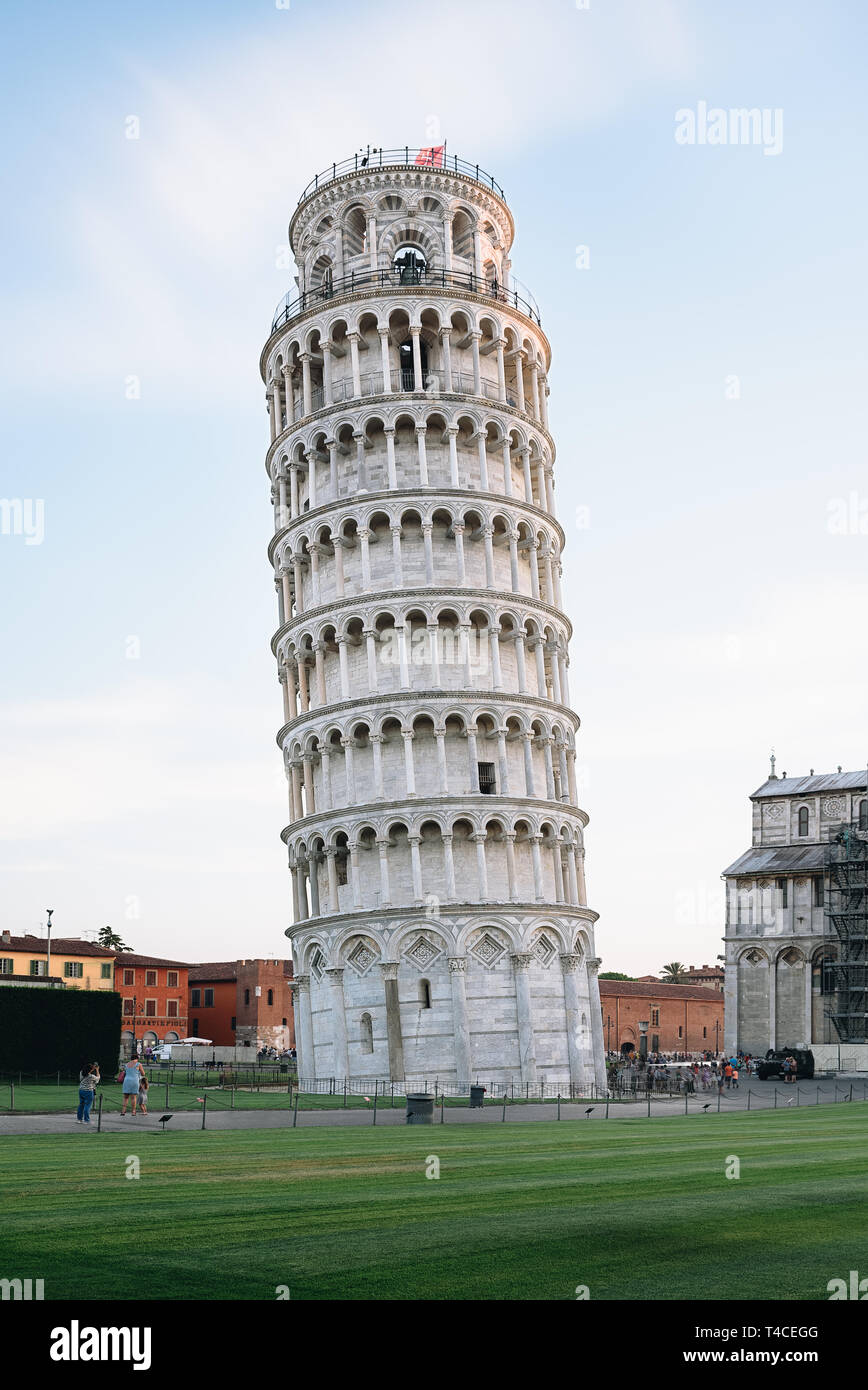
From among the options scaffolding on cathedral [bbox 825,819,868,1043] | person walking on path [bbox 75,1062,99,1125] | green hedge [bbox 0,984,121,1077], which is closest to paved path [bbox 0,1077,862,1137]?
person walking on path [bbox 75,1062,99,1125]

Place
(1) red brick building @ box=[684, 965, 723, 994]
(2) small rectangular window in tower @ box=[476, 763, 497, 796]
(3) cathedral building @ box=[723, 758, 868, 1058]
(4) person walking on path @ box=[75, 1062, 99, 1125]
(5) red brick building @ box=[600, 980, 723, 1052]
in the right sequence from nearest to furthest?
(4) person walking on path @ box=[75, 1062, 99, 1125]
(2) small rectangular window in tower @ box=[476, 763, 497, 796]
(3) cathedral building @ box=[723, 758, 868, 1058]
(5) red brick building @ box=[600, 980, 723, 1052]
(1) red brick building @ box=[684, 965, 723, 994]

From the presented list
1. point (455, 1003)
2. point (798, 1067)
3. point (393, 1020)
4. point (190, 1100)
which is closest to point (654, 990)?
point (798, 1067)

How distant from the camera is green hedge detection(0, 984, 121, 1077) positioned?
54.9 metres

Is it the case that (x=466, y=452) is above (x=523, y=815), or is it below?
above

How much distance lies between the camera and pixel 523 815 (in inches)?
2299

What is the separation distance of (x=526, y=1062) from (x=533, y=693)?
16719mm

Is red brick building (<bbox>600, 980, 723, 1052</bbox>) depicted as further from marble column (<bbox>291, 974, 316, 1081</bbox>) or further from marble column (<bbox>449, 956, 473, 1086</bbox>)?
marble column (<bbox>449, 956, 473, 1086</bbox>)

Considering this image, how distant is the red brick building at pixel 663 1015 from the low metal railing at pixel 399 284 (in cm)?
6836

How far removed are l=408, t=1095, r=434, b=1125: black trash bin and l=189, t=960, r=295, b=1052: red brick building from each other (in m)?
76.4

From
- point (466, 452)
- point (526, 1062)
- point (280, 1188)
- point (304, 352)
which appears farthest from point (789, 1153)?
point (304, 352)

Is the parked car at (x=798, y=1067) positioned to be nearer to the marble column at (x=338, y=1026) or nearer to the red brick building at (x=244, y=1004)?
the marble column at (x=338, y=1026)

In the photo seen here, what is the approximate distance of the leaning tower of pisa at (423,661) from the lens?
56500 millimetres

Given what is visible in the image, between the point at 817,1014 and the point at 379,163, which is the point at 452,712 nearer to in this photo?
the point at 379,163

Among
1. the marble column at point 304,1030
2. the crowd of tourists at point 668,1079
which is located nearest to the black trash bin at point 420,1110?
the crowd of tourists at point 668,1079
